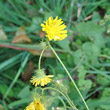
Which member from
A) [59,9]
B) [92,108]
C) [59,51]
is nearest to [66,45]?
[59,51]


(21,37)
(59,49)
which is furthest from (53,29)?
(21,37)

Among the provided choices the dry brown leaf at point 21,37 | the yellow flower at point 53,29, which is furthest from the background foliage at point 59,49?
the yellow flower at point 53,29

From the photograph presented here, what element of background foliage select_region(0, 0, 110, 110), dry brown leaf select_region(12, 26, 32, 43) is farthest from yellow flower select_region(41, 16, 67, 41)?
dry brown leaf select_region(12, 26, 32, 43)

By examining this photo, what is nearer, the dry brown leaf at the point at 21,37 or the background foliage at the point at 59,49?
the background foliage at the point at 59,49

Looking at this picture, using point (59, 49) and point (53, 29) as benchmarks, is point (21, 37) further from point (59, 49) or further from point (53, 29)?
point (53, 29)

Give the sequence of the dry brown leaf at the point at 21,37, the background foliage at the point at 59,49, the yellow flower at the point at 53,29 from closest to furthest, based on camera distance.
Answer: the yellow flower at the point at 53,29, the background foliage at the point at 59,49, the dry brown leaf at the point at 21,37

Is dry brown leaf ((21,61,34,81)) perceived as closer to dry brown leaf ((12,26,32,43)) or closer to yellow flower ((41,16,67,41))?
dry brown leaf ((12,26,32,43))

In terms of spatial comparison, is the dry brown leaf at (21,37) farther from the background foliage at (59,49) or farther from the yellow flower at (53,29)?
the yellow flower at (53,29)
